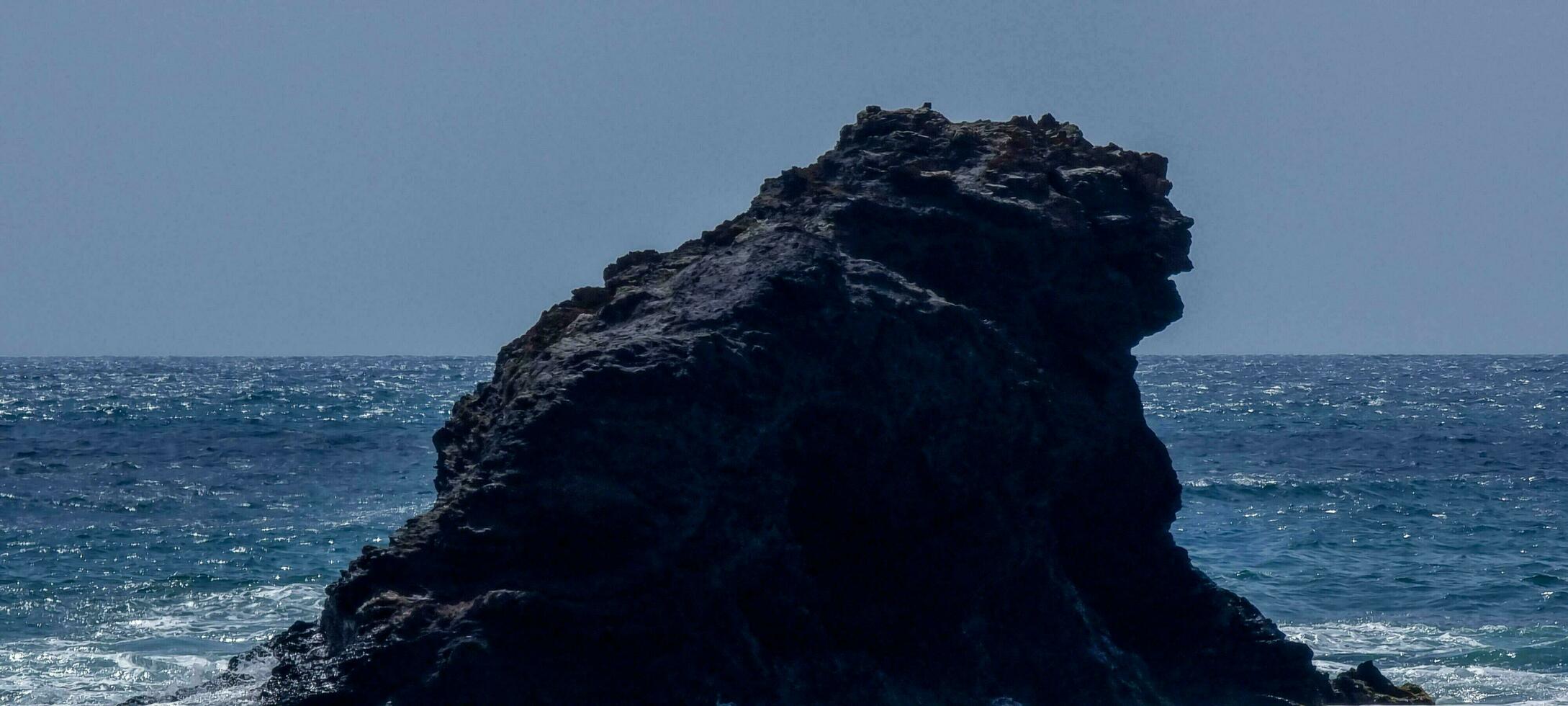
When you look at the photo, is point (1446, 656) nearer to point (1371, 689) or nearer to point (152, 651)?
point (1371, 689)

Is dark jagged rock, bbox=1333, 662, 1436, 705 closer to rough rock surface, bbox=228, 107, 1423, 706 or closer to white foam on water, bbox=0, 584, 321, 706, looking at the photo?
rough rock surface, bbox=228, 107, 1423, 706

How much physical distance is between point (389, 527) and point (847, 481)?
11996mm

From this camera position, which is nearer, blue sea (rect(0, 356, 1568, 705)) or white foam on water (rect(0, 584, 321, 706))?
white foam on water (rect(0, 584, 321, 706))

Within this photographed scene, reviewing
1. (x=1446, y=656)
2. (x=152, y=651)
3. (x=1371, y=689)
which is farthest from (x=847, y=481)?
(x=1446, y=656)

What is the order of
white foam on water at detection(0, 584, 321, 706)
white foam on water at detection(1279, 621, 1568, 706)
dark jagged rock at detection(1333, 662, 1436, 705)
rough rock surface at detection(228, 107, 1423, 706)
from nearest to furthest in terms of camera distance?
rough rock surface at detection(228, 107, 1423, 706)
dark jagged rock at detection(1333, 662, 1436, 705)
white foam on water at detection(0, 584, 321, 706)
white foam on water at detection(1279, 621, 1568, 706)

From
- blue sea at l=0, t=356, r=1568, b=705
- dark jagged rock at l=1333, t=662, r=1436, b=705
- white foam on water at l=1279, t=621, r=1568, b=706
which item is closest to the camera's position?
dark jagged rock at l=1333, t=662, r=1436, b=705

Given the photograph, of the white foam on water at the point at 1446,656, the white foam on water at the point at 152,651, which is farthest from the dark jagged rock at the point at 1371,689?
the white foam on water at the point at 152,651

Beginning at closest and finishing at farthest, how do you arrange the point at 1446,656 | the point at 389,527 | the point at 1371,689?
the point at 1371,689 → the point at 1446,656 → the point at 389,527

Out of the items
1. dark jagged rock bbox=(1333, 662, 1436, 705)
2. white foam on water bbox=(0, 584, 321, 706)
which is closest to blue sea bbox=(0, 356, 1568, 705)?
white foam on water bbox=(0, 584, 321, 706)

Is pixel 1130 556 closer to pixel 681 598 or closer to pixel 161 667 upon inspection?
pixel 681 598

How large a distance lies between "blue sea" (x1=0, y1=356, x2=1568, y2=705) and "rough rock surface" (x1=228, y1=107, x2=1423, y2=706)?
3.71 m

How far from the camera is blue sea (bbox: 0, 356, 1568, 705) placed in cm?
1305

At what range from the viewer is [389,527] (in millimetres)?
19234

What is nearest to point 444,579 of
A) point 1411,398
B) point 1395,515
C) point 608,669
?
point 608,669
